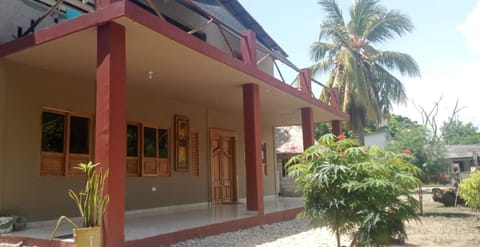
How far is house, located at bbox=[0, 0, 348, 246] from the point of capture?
5.66 m

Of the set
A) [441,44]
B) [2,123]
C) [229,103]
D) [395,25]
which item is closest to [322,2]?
[395,25]

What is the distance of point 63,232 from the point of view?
6.75 metres

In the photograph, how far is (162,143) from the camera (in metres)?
11.0

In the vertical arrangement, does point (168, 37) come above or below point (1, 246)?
above

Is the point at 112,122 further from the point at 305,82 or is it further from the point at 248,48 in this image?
the point at 305,82

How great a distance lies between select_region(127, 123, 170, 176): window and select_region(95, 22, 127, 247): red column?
4.41 meters

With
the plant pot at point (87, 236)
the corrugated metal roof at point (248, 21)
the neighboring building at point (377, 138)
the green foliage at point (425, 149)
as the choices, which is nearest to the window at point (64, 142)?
the plant pot at point (87, 236)

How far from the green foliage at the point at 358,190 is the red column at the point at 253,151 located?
382 centimetres

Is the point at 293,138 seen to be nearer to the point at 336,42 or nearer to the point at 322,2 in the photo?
the point at 336,42

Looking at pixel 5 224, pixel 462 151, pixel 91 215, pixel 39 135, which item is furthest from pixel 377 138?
pixel 91 215

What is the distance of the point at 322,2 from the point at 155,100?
53.7ft

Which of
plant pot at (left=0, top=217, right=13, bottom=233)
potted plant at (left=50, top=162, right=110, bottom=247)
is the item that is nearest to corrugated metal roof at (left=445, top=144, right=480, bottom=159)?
plant pot at (left=0, top=217, right=13, bottom=233)

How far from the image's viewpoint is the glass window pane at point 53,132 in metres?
8.01

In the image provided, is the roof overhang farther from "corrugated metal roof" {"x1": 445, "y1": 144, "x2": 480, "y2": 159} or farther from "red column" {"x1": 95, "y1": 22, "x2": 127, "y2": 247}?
"corrugated metal roof" {"x1": 445, "y1": 144, "x2": 480, "y2": 159}
